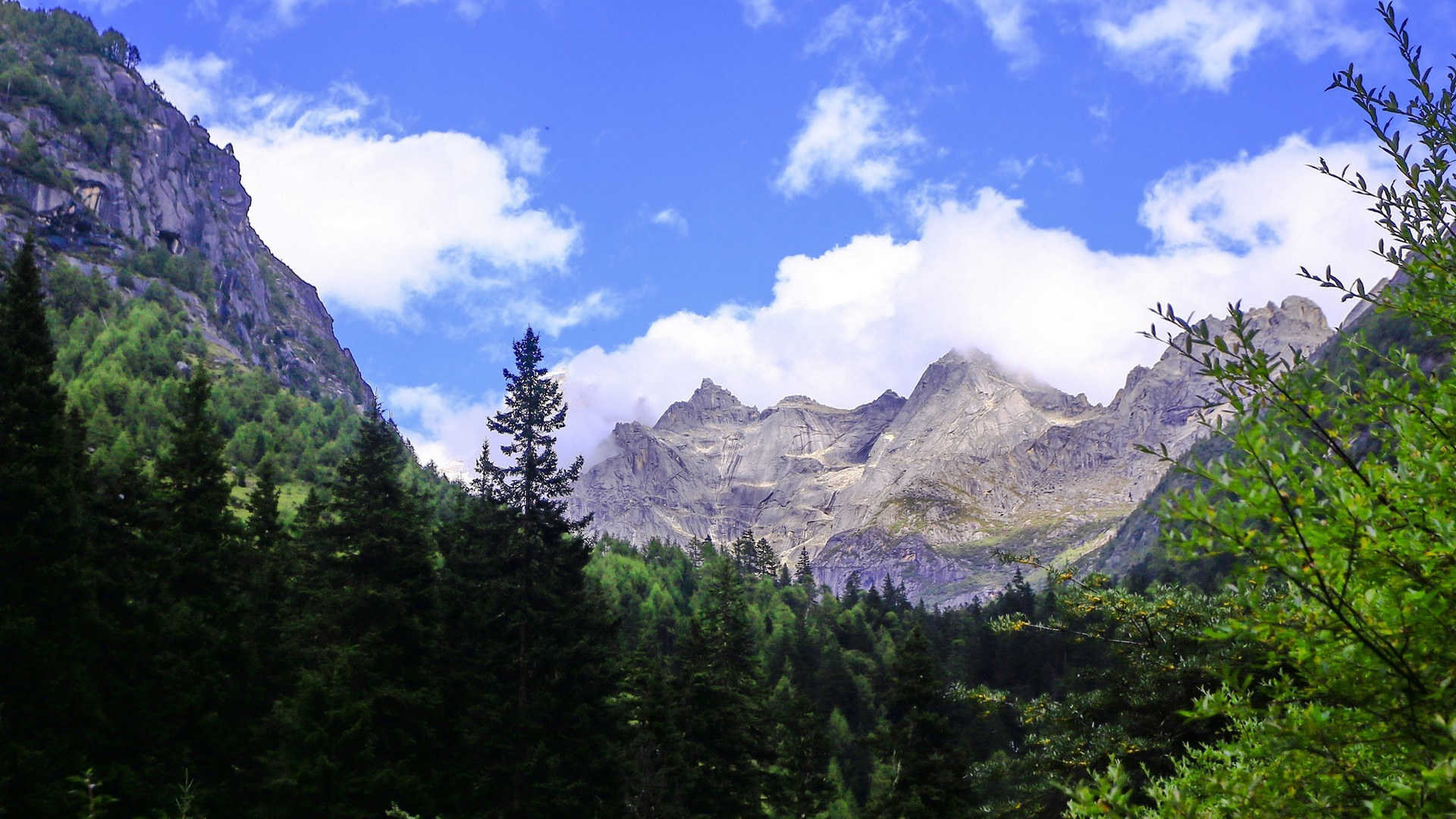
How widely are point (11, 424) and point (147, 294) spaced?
201377 mm

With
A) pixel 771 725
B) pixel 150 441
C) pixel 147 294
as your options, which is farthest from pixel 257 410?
pixel 771 725

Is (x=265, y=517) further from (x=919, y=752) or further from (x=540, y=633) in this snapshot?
(x=919, y=752)

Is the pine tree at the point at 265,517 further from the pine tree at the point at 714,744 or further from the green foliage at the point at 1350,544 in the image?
the green foliage at the point at 1350,544

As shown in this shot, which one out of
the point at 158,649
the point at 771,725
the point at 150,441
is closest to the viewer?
the point at 158,649

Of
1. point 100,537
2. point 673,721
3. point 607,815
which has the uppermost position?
point 100,537

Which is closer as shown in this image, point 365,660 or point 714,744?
point 365,660

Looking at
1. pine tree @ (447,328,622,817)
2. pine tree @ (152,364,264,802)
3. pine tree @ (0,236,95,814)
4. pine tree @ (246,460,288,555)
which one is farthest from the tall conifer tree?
pine tree @ (246,460,288,555)

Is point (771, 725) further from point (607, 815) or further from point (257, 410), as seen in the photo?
point (257, 410)

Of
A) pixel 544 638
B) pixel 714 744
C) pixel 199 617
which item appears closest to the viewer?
pixel 199 617

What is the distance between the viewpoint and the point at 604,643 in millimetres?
29359

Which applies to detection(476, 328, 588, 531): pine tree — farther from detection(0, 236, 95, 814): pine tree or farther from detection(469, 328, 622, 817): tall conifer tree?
detection(0, 236, 95, 814): pine tree

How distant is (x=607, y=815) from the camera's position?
88.2ft

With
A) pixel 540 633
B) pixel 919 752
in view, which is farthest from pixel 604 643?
pixel 919 752

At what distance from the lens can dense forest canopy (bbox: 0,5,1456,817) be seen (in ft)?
15.5
